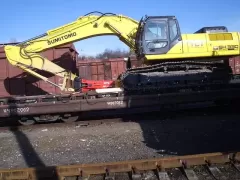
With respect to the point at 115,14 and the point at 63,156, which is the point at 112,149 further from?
the point at 115,14

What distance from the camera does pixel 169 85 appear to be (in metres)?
10.7

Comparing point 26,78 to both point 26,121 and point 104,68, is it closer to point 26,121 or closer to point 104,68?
point 26,121

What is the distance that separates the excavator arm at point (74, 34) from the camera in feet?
38.3

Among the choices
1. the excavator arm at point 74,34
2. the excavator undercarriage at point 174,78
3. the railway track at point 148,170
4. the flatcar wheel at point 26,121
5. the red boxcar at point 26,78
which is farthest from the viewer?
the red boxcar at point 26,78

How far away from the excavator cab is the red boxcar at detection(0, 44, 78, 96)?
5.20 meters

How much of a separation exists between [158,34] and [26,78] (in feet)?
23.1

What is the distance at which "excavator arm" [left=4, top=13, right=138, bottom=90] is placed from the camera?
38.3 ft

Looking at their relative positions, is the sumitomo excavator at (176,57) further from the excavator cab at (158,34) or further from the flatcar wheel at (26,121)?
the flatcar wheel at (26,121)

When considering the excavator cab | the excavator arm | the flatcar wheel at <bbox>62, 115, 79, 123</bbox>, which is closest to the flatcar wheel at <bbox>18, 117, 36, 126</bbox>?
the flatcar wheel at <bbox>62, 115, 79, 123</bbox>

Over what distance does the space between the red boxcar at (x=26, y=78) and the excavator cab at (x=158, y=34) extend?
520 centimetres

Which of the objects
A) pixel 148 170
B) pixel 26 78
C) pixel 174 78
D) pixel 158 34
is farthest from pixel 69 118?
pixel 148 170

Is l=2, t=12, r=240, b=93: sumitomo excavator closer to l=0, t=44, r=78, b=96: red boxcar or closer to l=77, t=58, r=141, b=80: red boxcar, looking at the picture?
l=0, t=44, r=78, b=96: red boxcar

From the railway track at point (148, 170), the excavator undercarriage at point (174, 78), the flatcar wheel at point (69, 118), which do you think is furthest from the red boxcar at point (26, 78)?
the railway track at point (148, 170)

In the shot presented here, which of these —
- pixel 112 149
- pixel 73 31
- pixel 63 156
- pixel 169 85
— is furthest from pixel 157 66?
pixel 63 156
